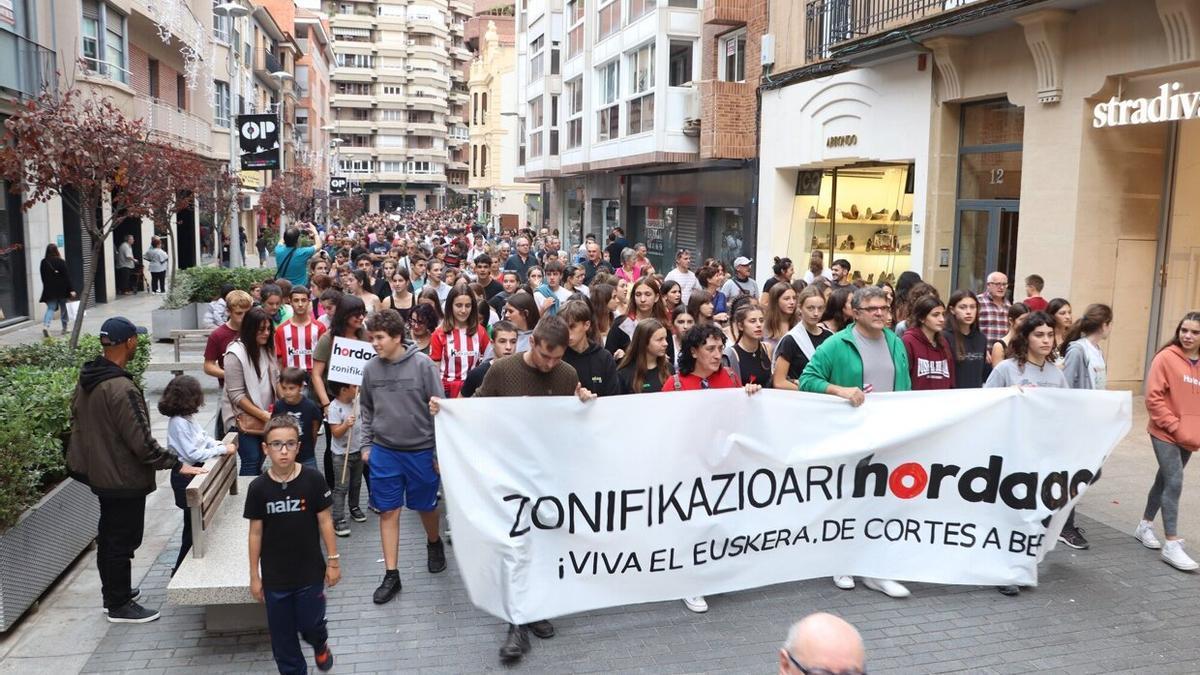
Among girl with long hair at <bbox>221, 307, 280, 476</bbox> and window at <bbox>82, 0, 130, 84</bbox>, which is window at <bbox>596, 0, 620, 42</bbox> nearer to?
window at <bbox>82, 0, 130, 84</bbox>

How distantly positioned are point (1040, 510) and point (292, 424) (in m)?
4.60

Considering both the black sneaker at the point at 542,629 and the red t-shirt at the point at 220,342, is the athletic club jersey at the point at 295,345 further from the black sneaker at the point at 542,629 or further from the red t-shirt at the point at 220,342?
the black sneaker at the point at 542,629

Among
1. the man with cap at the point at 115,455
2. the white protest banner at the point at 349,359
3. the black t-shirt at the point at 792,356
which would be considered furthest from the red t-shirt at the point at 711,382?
the man with cap at the point at 115,455

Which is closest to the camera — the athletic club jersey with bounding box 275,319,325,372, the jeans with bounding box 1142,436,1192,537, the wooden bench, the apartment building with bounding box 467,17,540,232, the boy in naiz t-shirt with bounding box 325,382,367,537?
the wooden bench

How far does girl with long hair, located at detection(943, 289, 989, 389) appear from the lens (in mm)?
7473

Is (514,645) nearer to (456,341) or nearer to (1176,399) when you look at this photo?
(456,341)

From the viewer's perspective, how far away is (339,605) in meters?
6.20

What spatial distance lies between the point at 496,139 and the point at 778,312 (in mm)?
61558

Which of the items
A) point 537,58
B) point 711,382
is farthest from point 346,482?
point 537,58

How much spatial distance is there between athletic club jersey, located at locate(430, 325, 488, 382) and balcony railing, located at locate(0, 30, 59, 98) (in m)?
13.2

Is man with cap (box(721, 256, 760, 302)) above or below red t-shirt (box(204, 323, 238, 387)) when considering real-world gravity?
above

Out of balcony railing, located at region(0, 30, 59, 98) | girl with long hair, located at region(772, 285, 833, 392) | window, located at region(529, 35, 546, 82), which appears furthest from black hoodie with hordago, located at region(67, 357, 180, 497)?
window, located at region(529, 35, 546, 82)

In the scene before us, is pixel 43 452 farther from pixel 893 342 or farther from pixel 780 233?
pixel 780 233

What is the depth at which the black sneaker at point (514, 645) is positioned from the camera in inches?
213
